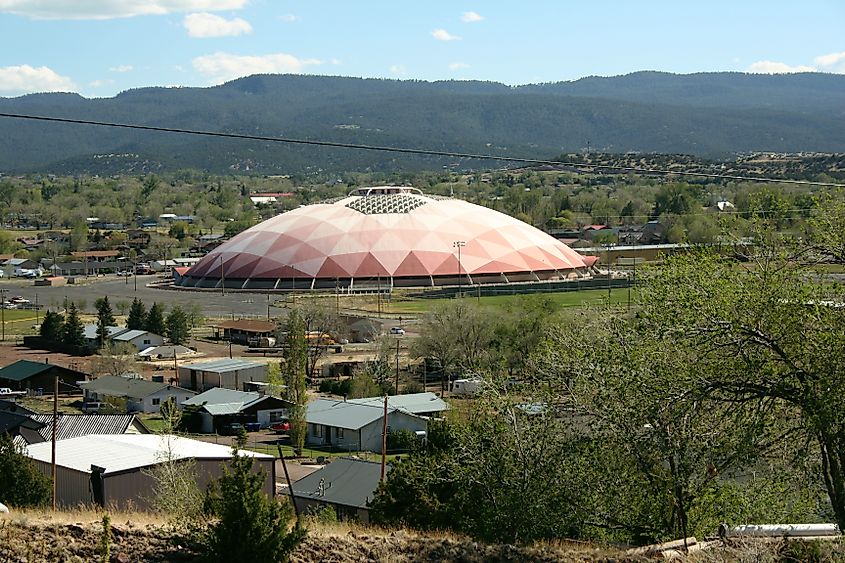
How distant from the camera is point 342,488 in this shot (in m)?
24.8

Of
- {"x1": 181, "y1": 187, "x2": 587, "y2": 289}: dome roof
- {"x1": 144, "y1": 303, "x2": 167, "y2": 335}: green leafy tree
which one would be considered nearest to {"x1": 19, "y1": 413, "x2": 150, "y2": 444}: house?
{"x1": 144, "y1": 303, "x2": 167, "y2": 335}: green leafy tree

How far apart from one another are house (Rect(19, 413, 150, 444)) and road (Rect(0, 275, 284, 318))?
33389 millimetres

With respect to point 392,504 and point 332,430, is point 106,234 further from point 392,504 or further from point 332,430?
point 392,504

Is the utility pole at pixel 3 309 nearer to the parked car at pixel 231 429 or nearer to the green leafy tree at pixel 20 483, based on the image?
the parked car at pixel 231 429

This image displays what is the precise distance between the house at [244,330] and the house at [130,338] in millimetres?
3898

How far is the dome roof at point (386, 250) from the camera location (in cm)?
8088

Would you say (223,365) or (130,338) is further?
(130,338)

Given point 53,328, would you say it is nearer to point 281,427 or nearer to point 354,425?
point 281,427

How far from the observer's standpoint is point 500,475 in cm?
1575

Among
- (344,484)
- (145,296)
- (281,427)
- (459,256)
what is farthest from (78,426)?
(459,256)

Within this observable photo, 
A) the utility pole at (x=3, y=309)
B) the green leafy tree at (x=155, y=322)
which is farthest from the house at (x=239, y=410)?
the utility pole at (x=3, y=309)

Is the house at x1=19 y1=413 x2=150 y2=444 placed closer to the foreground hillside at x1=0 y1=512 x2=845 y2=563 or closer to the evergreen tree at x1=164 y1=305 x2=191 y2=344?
the foreground hillside at x1=0 y1=512 x2=845 y2=563

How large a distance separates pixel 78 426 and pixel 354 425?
8284 mm

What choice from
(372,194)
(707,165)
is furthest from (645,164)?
(372,194)
